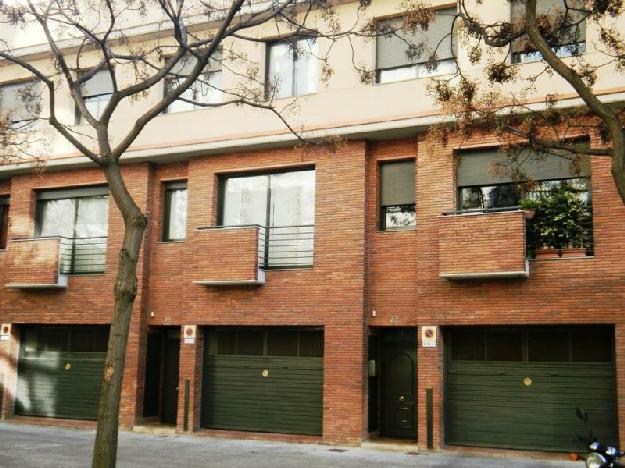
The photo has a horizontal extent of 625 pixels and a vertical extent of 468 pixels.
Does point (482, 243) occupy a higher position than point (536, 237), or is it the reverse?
point (536, 237)

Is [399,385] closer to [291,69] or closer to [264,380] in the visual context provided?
[264,380]

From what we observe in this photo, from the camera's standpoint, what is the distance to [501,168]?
14969 mm

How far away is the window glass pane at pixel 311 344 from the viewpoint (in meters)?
16.6

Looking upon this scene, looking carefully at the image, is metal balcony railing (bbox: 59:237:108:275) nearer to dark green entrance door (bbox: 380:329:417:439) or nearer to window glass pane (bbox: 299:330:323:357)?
window glass pane (bbox: 299:330:323:357)

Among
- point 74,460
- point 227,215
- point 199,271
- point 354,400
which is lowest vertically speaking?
point 74,460

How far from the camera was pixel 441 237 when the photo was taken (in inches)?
591

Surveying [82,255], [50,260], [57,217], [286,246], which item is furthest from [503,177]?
[57,217]

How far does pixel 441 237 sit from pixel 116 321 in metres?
7.04

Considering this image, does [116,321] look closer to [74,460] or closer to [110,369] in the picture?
[110,369]

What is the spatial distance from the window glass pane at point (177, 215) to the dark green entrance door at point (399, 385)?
18.8 ft

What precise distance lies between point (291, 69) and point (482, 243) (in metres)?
6.22

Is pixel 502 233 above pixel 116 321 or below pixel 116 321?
above

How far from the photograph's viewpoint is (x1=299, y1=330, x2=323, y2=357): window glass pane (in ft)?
54.6

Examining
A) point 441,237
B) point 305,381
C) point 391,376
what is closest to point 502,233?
point 441,237
